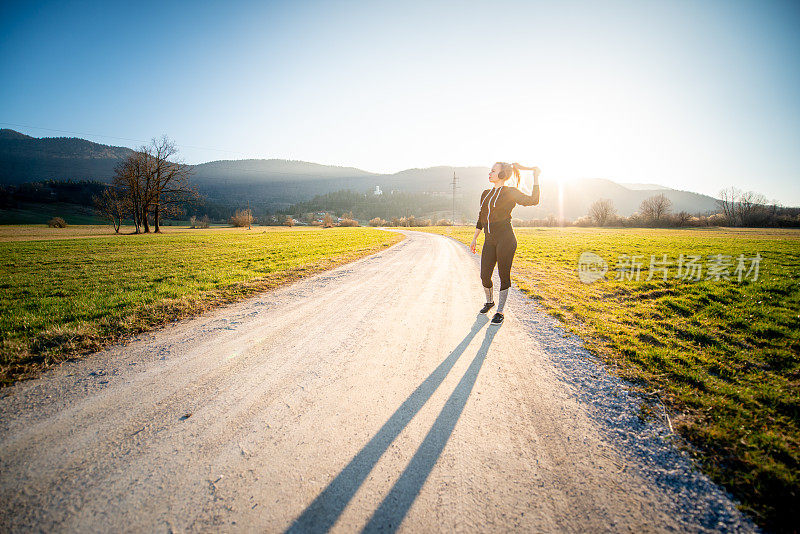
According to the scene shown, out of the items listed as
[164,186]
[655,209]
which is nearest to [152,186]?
[164,186]

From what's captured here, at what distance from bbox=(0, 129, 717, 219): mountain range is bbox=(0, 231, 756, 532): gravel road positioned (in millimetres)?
108295

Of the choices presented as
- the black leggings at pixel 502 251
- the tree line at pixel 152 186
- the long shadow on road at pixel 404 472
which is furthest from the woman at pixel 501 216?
the tree line at pixel 152 186

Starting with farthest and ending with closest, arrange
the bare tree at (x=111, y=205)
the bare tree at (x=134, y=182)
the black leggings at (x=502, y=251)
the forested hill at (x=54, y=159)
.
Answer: the forested hill at (x=54, y=159)
the bare tree at (x=111, y=205)
the bare tree at (x=134, y=182)
the black leggings at (x=502, y=251)

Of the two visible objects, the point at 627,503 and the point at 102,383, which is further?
the point at 102,383

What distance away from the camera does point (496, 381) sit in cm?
320

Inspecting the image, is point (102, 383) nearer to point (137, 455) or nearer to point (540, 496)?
point (137, 455)

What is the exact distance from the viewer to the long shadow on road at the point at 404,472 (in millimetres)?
1683

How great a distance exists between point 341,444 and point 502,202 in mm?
4282

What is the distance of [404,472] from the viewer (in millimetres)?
1987

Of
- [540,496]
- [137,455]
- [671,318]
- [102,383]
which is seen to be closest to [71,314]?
[102,383]

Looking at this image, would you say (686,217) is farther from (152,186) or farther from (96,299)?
(152,186)

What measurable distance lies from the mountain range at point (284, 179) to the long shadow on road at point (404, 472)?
109m

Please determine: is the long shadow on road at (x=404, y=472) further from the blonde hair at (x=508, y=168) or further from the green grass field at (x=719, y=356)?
the blonde hair at (x=508, y=168)

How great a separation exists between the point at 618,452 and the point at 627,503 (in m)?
0.49
